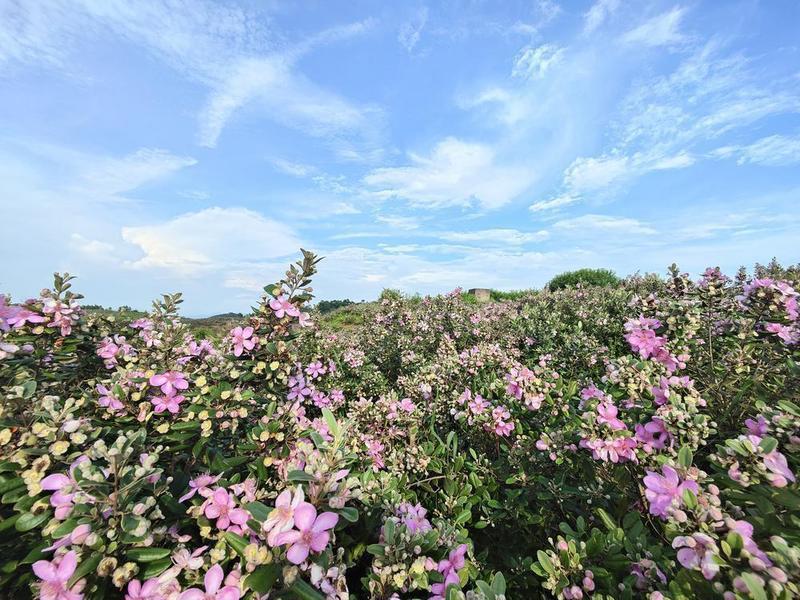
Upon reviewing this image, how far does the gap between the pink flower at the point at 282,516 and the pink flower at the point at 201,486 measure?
0.67m

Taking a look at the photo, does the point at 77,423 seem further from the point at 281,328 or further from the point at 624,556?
the point at 624,556

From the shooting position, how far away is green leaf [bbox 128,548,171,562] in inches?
55.2

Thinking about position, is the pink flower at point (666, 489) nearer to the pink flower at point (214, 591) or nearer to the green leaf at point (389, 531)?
the green leaf at point (389, 531)

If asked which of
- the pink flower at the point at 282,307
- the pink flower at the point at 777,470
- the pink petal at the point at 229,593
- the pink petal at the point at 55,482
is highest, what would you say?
the pink flower at the point at 282,307

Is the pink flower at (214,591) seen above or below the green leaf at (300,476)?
below

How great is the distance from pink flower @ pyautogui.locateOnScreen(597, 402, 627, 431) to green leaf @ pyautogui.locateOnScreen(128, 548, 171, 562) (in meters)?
2.20

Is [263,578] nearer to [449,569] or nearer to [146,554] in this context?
[146,554]

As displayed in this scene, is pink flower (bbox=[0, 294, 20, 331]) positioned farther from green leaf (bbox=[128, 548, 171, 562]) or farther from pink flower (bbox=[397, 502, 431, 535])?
pink flower (bbox=[397, 502, 431, 535])

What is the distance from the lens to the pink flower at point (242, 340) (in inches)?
103

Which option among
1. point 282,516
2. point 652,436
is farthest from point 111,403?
point 652,436

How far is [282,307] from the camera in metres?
2.69

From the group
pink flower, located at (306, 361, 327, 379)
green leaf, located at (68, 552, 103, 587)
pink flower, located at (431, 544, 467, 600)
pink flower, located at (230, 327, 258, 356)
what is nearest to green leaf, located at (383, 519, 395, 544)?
pink flower, located at (431, 544, 467, 600)

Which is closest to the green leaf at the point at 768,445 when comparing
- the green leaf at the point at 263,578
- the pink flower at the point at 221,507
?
the green leaf at the point at 263,578

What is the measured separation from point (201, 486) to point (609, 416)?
2.23m
